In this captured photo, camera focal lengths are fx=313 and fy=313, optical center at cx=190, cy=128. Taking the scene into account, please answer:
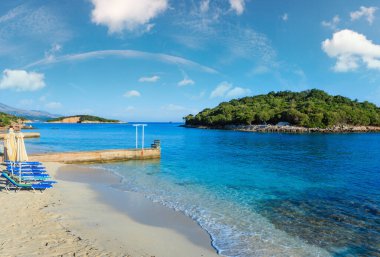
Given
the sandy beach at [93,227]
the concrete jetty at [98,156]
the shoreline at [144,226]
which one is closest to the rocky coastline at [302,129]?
the concrete jetty at [98,156]

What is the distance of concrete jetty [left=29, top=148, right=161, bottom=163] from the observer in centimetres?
3278

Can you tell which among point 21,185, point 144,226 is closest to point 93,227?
point 144,226

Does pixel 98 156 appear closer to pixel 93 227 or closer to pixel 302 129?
pixel 93 227

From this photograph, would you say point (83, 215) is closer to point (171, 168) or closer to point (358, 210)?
point (358, 210)

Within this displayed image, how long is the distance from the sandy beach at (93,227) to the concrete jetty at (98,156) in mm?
14640

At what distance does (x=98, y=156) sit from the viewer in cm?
3597

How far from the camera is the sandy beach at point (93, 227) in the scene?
10.5 metres

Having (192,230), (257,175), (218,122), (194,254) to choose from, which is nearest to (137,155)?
(257,175)

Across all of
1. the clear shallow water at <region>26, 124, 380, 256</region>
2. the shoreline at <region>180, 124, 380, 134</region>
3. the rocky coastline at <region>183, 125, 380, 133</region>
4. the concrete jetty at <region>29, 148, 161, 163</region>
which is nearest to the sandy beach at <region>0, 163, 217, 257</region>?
the clear shallow water at <region>26, 124, 380, 256</region>

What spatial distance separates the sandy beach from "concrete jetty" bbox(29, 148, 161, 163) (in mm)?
14640

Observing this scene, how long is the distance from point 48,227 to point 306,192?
17113mm

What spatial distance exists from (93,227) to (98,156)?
2401cm

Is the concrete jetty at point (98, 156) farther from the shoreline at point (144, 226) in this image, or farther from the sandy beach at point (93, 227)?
the sandy beach at point (93, 227)

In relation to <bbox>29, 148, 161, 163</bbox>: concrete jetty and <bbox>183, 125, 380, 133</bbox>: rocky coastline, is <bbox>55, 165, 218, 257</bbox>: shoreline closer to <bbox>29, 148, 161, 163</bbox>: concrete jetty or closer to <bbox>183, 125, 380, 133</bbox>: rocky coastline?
<bbox>29, 148, 161, 163</bbox>: concrete jetty
